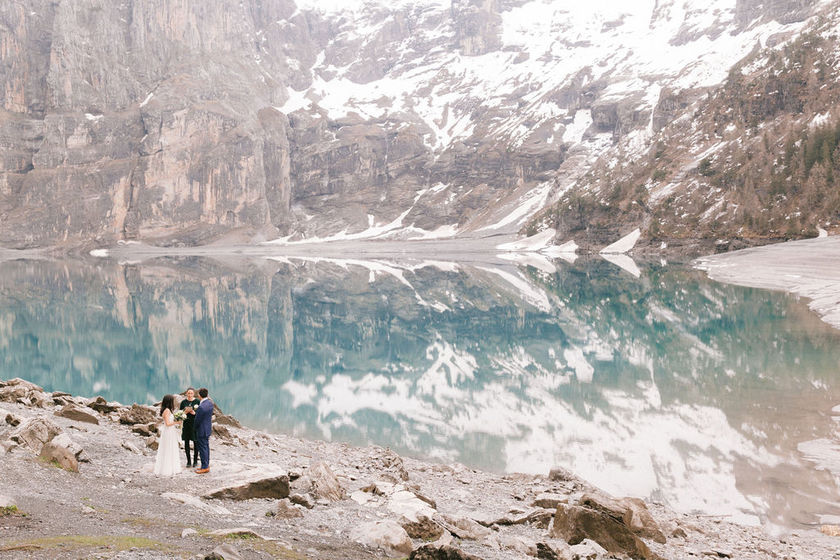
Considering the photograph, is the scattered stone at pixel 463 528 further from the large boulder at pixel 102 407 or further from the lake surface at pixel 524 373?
the large boulder at pixel 102 407

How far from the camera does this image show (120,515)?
828cm

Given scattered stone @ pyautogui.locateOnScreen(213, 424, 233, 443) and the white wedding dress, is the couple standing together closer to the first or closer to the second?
the white wedding dress

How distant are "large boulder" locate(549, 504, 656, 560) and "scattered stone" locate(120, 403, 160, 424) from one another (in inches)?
405

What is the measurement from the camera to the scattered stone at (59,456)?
10172mm

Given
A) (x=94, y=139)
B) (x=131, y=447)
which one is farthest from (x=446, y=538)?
(x=94, y=139)

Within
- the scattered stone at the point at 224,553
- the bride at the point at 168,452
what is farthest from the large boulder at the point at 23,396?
the scattered stone at the point at 224,553

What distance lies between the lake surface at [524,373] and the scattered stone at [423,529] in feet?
23.7

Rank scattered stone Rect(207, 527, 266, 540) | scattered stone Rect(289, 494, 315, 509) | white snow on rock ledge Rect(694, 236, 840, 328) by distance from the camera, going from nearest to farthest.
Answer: scattered stone Rect(207, 527, 266, 540) → scattered stone Rect(289, 494, 315, 509) → white snow on rock ledge Rect(694, 236, 840, 328)

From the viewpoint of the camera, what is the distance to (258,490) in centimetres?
1003

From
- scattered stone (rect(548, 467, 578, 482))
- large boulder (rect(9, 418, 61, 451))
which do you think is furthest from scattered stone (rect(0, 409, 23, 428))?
scattered stone (rect(548, 467, 578, 482))

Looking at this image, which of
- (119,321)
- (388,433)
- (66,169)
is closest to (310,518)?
(388,433)

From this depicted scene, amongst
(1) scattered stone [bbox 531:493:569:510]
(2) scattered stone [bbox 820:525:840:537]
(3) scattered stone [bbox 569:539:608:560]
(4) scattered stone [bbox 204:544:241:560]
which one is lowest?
(2) scattered stone [bbox 820:525:840:537]

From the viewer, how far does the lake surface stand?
1647cm

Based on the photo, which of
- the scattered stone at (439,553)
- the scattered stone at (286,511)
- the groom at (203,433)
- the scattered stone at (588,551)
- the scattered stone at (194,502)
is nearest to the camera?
the scattered stone at (439,553)
